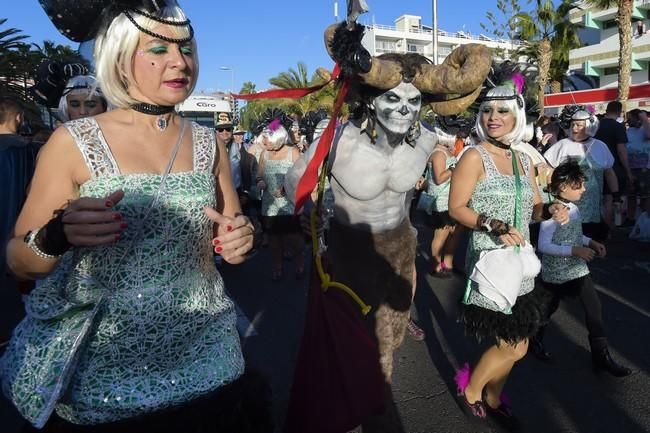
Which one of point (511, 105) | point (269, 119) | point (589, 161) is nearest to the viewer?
point (511, 105)

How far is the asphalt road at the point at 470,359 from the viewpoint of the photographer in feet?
9.48

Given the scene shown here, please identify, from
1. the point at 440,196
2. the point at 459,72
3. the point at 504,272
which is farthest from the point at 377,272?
the point at 440,196

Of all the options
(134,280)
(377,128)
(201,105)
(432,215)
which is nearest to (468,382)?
(377,128)

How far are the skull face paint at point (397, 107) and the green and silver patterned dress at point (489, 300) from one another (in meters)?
0.52

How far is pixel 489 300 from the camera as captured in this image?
2.63 metres

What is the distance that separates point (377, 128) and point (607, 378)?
2.36 metres

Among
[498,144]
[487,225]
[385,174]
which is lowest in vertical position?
[487,225]

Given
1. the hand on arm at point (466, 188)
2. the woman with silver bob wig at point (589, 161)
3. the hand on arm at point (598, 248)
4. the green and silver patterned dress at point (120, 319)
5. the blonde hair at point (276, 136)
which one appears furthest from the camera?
the blonde hair at point (276, 136)

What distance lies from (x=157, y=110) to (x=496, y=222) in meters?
1.80

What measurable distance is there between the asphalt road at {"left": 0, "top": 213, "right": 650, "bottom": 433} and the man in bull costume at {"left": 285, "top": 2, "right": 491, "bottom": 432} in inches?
27.2

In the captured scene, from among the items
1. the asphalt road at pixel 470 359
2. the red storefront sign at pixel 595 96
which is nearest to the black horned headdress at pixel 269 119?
the asphalt road at pixel 470 359

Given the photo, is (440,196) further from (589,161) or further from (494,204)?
(494,204)

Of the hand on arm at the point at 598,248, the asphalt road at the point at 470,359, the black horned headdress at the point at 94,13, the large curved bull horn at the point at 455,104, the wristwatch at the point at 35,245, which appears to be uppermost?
the black horned headdress at the point at 94,13

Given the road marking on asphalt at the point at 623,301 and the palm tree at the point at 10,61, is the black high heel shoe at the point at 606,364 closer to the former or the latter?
the road marking on asphalt at the point at 623,301
